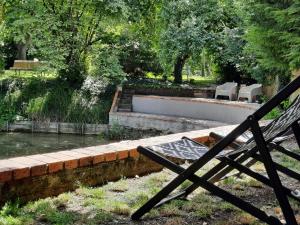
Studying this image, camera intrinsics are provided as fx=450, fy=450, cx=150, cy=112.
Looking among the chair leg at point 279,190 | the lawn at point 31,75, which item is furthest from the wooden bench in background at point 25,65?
the chair leg at point 279,190

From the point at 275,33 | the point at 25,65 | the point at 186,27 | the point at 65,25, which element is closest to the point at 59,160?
the point at 275,33

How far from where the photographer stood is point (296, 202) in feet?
12.5

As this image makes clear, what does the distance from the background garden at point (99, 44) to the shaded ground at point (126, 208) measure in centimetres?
1165

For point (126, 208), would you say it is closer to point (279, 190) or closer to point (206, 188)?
point (206, 188)

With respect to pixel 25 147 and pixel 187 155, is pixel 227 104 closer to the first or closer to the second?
pixel 25 147

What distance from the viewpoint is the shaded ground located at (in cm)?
329

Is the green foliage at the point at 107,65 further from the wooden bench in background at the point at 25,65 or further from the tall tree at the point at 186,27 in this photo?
the wooden bench in background at the point at 25,65

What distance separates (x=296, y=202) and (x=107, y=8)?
47.0ft

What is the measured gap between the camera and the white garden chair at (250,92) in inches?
636

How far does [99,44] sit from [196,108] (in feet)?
19.3

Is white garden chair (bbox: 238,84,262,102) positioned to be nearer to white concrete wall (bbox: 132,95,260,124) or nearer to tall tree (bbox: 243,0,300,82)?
white concrete wall (bbox: 132,95,260,124)

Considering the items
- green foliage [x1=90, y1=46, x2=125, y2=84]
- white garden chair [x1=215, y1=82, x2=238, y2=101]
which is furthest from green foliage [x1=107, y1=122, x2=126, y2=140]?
white garden chair [x1=215, y1=82, x2=238, y2=101]

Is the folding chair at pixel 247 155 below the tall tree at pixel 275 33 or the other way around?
below

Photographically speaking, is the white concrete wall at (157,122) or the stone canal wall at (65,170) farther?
the white concrete wall at (157,122)
